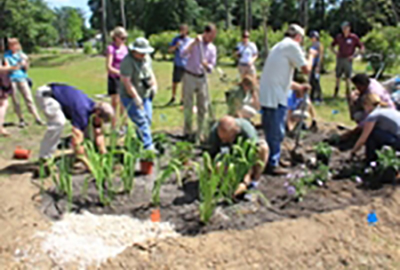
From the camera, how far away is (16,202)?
3.50 meters

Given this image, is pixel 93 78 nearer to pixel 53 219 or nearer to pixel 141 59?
pixel 141 59

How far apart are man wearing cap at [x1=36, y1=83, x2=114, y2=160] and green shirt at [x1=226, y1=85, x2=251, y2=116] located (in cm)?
188

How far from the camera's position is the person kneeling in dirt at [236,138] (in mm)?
3561

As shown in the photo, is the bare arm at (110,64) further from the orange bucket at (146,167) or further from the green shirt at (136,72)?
the orange bucket at (146,167)

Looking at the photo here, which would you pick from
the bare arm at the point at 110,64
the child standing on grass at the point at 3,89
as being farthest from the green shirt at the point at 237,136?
the child standing on grass at the point at 3,89

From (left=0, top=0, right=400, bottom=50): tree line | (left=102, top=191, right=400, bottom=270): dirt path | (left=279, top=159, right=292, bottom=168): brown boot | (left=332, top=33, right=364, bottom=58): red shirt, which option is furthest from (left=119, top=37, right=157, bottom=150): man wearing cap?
(left=0, top=0, right=400, bottom=50): tree line

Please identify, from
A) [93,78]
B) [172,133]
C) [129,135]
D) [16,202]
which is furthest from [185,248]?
[93,78]

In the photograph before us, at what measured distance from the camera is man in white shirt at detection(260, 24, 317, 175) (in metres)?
4.02

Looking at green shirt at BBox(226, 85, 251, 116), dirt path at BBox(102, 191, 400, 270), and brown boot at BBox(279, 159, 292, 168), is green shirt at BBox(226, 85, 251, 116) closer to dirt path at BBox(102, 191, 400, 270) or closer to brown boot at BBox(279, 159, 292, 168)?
brown boot at BBox(279, 159, 292, 168)

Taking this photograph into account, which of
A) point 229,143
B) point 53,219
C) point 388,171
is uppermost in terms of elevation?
point 229,143

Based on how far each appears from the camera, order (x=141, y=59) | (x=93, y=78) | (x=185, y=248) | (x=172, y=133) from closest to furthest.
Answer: (x=185, y=248), (x=141, y=59), (x=172, y=133), (x=93, y=78)

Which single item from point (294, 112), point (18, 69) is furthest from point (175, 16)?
point (294, 112)

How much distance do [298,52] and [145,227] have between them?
2344mm

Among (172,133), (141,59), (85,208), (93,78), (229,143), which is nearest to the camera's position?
(85,208)
